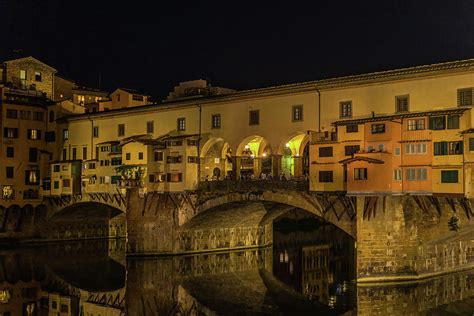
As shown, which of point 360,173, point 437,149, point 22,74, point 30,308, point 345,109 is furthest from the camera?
point 22,74

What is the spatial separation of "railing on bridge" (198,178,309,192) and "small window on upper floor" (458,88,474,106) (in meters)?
11.2

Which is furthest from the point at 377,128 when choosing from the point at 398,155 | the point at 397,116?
the point at 398,155

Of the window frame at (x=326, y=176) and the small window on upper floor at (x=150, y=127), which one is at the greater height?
the small window on upper floor at (x=150, y=127)

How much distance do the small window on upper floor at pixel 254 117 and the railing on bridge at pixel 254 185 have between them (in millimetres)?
4748

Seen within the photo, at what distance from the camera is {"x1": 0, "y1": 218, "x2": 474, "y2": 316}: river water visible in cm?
3309

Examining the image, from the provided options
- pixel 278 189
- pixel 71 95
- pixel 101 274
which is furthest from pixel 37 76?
pixel 278 189

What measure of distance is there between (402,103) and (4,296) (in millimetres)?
28350

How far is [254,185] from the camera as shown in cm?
4297

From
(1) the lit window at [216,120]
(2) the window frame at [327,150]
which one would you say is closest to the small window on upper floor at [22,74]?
(1) the lit window at [216,120]

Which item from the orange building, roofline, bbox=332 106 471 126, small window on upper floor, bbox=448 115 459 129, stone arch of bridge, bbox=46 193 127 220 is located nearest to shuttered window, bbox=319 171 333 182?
the orange building

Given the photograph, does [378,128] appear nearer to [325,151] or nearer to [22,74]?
[325,151]

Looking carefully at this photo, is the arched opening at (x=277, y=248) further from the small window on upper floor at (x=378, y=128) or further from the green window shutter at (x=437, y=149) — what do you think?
the green window shutter at (x=437, y=149)

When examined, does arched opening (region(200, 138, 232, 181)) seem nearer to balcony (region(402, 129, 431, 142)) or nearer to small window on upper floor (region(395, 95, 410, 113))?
small window on upper floor (region(395, 95, 410, 113))

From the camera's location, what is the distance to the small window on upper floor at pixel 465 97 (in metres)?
34.5
